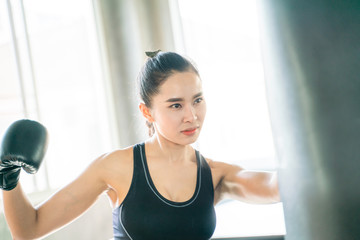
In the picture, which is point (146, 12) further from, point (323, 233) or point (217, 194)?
point (323, 233)

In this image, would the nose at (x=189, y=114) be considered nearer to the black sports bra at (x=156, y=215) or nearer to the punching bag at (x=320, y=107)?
the black sports bra at (x=156, y=215)

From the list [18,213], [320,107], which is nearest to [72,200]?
[18,213]

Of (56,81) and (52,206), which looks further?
(56,81)

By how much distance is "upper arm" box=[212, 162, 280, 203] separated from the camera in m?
1.04

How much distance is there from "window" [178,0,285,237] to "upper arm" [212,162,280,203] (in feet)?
2.82

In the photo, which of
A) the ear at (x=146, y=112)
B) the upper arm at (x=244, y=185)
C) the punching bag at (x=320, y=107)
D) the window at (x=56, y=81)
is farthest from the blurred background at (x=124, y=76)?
the punching bag at (x=320, y=107)

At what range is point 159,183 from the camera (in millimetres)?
1204

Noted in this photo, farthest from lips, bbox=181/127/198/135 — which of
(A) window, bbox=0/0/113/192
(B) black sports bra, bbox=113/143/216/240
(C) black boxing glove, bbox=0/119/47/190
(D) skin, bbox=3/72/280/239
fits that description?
(A) window, bbox=0/0/113/192

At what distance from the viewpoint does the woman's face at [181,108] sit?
42.8 inches

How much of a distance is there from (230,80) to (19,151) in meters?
1.61

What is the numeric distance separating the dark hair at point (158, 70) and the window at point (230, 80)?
3.59 feet

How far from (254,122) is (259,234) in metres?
1.06

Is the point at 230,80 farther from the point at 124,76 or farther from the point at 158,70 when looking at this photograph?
the point at 158,70

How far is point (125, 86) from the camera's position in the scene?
2289 millimetres
